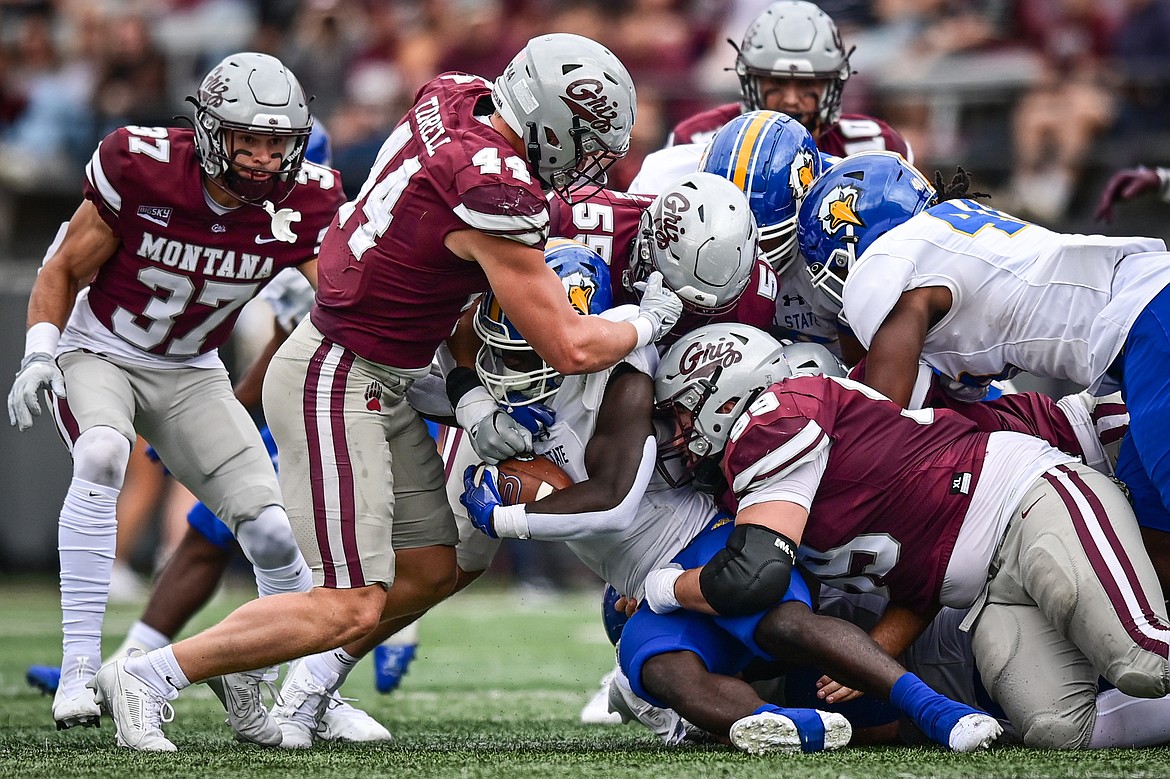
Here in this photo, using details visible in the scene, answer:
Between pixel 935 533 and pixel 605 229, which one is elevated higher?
pixel 605 229

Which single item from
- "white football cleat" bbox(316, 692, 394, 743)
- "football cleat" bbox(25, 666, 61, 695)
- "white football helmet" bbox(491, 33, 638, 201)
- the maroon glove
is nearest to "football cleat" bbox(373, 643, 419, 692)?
"white football cleat" bbox(316, 692, 394, 743)

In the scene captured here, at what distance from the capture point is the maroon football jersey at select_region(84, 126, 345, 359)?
456cm

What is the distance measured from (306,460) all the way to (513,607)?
4889 millimetres

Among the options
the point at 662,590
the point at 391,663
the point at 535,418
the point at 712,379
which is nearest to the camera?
the point at 662,590

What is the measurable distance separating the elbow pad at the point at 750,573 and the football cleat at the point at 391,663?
2.06 meters

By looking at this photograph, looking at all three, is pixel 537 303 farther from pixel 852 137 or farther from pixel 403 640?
pixel 852 137

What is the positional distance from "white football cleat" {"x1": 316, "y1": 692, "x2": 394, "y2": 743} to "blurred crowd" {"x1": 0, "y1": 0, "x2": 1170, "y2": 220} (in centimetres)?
407

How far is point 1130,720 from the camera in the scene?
363 centimetres

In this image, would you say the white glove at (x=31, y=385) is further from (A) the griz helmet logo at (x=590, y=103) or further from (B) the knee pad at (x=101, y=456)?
(A) the griz helmet logo at (x=590, y=103)

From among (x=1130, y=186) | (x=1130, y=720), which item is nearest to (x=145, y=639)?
(x=1130, y=720)

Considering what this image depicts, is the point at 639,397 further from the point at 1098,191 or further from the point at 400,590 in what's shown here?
the point at 1098,191

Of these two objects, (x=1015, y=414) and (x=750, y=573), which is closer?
(x=750, y=573)

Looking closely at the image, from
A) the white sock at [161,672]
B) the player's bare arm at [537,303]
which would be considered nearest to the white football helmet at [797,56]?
the player's bare arm at [537,303]

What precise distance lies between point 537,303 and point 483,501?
0.57 metres
